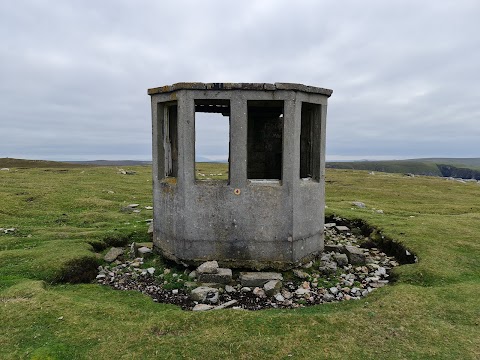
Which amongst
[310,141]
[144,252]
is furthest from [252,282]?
[310,141]

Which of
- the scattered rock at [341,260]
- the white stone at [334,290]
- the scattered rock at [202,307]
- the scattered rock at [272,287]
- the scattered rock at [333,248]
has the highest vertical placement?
the scattered rock at [333,248]

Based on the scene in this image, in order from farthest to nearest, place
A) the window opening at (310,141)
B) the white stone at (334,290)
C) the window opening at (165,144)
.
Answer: the window opening at (310,141)
the window opening at (165,144)
the white stone at (334,290)

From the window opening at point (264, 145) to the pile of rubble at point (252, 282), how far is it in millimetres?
5632

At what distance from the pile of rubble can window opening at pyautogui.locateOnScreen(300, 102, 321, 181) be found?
3248mm

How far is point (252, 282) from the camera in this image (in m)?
10.6

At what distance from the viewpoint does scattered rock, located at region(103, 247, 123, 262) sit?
12.9 m

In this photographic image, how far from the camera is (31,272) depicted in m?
10.9

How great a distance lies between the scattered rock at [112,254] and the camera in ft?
42.2

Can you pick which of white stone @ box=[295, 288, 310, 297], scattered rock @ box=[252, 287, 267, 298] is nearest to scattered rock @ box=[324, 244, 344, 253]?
white stone @ box=[295, 288, 310, 297]

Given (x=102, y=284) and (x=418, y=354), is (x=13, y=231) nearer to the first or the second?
(x=102, y=284)

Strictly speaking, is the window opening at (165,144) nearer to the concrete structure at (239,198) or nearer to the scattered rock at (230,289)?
the concrete structure at (239,198)

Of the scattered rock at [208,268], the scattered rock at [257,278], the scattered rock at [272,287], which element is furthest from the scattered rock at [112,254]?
the scattered rock at [272,287]

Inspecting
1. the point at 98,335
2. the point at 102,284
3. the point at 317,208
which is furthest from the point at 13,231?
the point at 317,208

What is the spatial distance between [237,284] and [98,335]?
4404 millimetres
